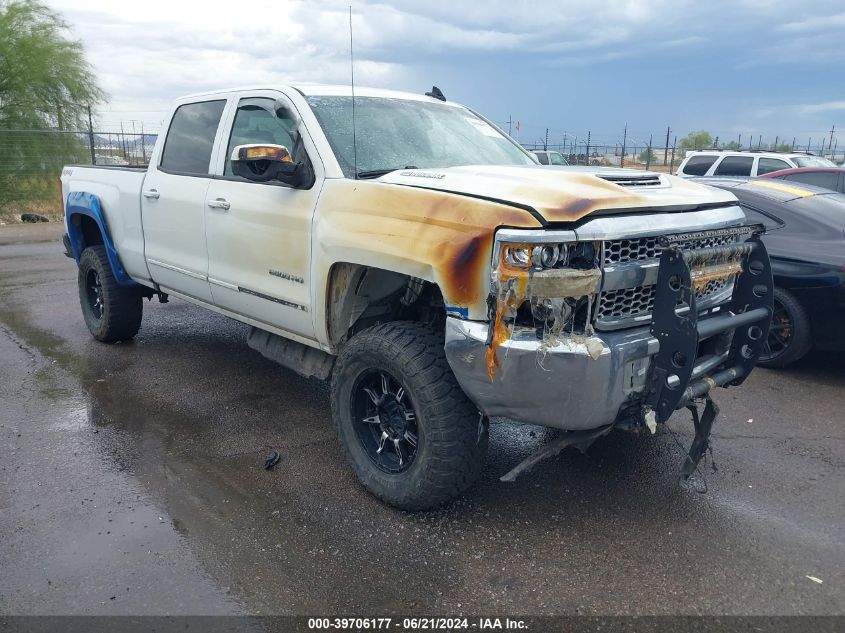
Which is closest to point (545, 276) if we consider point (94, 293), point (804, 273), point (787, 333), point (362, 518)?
point (362, 518)

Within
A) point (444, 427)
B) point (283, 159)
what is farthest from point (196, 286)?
point (444, 427)

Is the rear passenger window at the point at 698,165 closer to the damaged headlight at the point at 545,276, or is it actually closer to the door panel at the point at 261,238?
the door panel at the point at 261,238

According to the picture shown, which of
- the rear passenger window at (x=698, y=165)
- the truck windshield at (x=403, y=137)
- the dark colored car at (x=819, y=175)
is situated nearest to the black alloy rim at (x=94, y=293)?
the truck windshield at (x=403, y=137)

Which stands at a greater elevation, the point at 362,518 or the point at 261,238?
the point at 261,238

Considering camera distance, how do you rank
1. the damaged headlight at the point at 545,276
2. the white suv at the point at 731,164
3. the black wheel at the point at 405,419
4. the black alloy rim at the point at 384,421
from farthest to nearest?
the white suv at the point at 731,164 < the black alloy rim at the point at 384,421 < the black wheel at the point at 405,419 < the damaged headlight at the point at 545,276

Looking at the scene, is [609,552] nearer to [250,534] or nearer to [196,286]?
[250,534]

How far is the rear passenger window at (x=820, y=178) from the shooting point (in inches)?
402

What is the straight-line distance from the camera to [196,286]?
16.4 ft

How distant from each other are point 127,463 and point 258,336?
1.14 metres

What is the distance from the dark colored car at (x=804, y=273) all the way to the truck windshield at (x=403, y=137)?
2.41 m

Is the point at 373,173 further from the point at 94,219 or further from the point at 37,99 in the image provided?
the point at 37,99

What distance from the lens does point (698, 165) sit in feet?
46.8

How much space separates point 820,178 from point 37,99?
19536mm

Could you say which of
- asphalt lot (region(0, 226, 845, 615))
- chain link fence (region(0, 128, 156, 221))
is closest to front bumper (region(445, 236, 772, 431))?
asphalt lot (region(0, 226, 845, 615))
